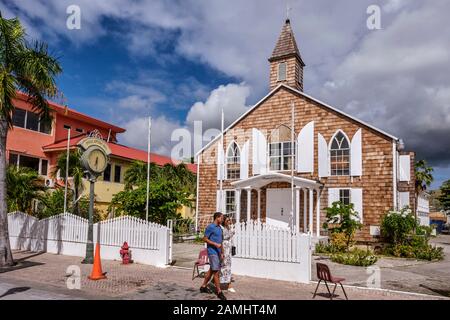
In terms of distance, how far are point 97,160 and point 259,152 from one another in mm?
9889

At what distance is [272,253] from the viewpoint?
9906 millimetres

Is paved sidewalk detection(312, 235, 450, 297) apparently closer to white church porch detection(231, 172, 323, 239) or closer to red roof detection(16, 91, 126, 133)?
white church porch detection(231, 172, 323, 239)

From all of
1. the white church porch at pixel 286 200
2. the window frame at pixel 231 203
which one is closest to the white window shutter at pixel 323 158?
the white church porch at pixel 286 200

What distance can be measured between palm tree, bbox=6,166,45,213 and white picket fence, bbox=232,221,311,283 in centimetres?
1134

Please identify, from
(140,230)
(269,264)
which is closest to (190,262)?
(140,230)

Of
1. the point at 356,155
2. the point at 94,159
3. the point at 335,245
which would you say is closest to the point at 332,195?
the point at 356,155

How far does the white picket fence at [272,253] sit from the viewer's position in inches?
369

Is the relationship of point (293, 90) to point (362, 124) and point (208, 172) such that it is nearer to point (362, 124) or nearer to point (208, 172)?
point (362, 124)

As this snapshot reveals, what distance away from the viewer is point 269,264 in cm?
987

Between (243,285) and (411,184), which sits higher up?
(411,184)

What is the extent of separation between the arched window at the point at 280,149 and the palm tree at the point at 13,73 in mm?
11396

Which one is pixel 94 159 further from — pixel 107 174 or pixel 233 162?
pixel 107 174
